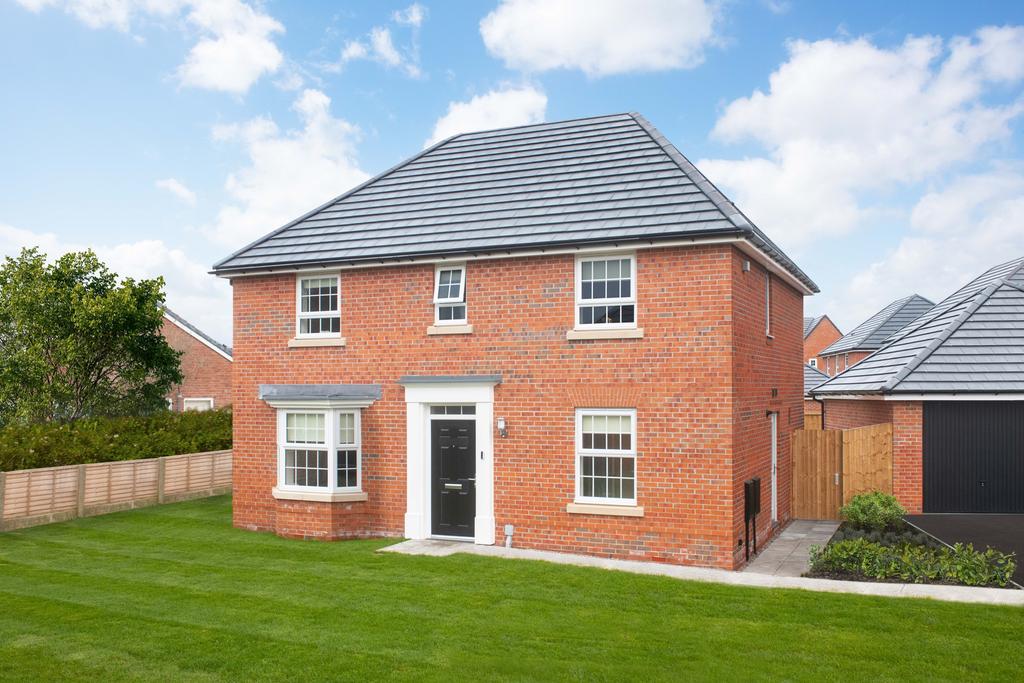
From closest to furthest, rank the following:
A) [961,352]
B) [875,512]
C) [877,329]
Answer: [875,512] < [961,352] < [877,329]

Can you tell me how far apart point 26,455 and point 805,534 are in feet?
54.9

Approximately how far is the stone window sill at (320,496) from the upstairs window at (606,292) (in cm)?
541

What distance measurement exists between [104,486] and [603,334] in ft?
40.9

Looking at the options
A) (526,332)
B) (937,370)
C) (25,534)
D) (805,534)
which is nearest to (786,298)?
(937,370)

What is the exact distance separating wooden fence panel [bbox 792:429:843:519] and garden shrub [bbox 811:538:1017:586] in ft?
16.9

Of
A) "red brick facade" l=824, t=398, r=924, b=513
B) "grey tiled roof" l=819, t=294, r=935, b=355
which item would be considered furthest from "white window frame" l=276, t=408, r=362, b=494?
"grey tiled roof" l=819, t=294, r=935, b=355

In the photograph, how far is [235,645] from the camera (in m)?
9.27

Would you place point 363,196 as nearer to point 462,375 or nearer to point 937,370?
point 462,375

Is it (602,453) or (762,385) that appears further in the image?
(762,385)

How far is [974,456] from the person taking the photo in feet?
56.6

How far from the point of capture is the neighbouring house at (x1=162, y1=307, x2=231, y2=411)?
37094 millimetres

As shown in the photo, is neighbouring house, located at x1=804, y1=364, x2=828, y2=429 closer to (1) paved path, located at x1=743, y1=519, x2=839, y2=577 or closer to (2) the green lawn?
(1) paved path, located at x1=743, y1=519, x2=839, y2=577

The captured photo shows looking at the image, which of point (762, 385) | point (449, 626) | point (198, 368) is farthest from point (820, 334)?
point (449, 626)

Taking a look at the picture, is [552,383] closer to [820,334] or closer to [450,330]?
[450,330]
